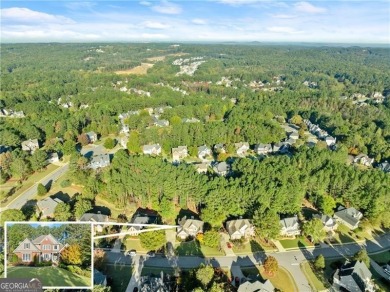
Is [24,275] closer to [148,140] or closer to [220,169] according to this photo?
[220,169]

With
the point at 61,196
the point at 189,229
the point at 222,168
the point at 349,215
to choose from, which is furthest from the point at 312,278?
the point at 61,196

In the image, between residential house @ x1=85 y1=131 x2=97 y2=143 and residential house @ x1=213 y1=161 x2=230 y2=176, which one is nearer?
residential house @ x1=213 y1=161 x2=230 y2=176

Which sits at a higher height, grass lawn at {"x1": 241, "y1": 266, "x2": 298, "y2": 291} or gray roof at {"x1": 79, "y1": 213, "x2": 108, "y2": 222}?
gray roof at {"x1": 79, "y1": 213, "x2": 108, "y2": 222}

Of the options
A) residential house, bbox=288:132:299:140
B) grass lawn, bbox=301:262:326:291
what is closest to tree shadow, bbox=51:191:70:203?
grass lawn, bbox=301:262:326:291

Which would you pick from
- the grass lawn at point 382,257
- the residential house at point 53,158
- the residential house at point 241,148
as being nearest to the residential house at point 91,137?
the residential house at point 53,158

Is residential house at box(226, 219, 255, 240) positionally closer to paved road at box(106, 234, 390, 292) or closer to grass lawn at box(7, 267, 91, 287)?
paved road at box(106, 234, 390, 292)

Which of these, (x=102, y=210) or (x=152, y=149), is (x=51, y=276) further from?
(x=152, y=149)
